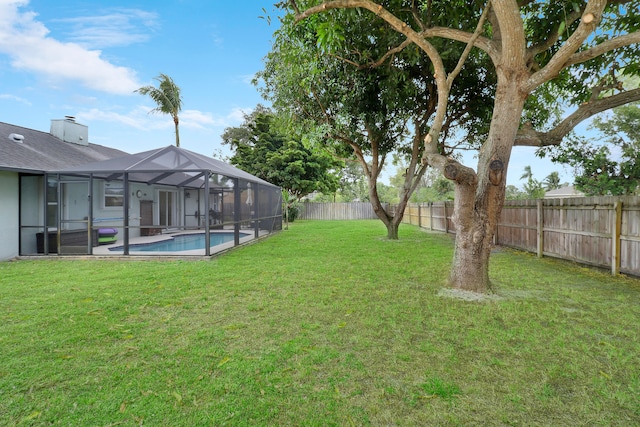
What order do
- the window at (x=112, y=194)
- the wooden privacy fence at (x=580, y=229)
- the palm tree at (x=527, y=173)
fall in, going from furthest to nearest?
the palm tree at (x=527, y=173) < the window at (x=112, y=194) < the wooden privacy fence at (x=580, y=229)

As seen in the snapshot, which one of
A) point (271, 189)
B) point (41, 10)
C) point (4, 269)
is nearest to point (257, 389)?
point (4, 269)

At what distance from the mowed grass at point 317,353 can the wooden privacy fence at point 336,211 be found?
20.3 meters

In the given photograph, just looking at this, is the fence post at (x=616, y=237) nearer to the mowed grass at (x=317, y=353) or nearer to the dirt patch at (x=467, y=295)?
the mowed grass at (x=317, y=353)

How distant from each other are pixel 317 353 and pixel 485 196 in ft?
10.6

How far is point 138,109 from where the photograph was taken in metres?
20.4

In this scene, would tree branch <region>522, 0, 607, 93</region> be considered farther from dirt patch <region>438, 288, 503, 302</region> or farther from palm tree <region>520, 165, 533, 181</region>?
palm tree <region>520, 165, 533, 181</region>

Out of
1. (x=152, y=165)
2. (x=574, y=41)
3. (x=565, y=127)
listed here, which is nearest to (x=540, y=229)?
(x=565, y=127)

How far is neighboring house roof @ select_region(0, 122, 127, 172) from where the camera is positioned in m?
7.69

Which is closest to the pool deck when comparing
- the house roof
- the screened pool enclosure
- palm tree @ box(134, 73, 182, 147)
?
the screened pool enclosure

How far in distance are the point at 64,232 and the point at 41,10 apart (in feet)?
28.1

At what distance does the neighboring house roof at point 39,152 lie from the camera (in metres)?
7.69

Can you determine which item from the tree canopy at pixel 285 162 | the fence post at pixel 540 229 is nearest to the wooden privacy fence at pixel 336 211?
the tree canopy at pixel 285 162

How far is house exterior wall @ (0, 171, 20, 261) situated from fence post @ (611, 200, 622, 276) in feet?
40.9

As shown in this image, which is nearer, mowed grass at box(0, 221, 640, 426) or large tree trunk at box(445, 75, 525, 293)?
mowed grass at box(0, 221, 640, 426)
